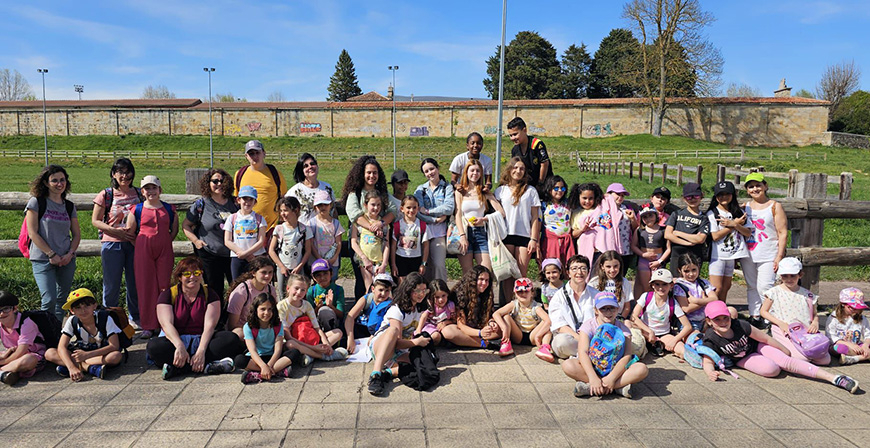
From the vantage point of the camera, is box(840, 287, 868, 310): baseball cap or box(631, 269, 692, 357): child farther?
box(631, 269, 692, 357): child

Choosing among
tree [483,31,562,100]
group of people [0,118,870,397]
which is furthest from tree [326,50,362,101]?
group of people [0,118,870,397]

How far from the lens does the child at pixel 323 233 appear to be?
5.77 m

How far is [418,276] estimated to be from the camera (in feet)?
17.3

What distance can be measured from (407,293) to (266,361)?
4.51ft

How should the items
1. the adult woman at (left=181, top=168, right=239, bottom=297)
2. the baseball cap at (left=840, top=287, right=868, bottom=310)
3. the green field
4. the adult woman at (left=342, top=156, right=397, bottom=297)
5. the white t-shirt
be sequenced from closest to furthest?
the baseball cap at (left=840, top=287, right=868, bottom=310) → the adult woman at (left=181, top=168, right=239, bottom=297) → the adult woman at (left=342, top=156, right=397, bottom=297) → the white t-shirt → the green field

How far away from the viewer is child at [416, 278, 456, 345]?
535cm

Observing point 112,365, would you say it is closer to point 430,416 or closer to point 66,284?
point 66,284

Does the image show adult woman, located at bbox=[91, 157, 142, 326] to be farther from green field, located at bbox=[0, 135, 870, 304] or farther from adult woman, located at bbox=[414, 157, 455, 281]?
green field, located at bbox=[0, 135, 870, 304]

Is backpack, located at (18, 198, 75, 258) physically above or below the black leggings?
above

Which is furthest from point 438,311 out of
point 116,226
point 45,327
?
point 45,327

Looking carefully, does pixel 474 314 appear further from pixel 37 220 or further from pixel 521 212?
pixel 37 220

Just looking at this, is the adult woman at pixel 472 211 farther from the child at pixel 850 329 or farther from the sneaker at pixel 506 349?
the child at pixel 850 329

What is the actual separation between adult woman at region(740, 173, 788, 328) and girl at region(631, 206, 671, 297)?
2.83ft

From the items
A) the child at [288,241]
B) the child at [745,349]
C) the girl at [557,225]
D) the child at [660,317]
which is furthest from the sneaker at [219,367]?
the child at [745,349]
